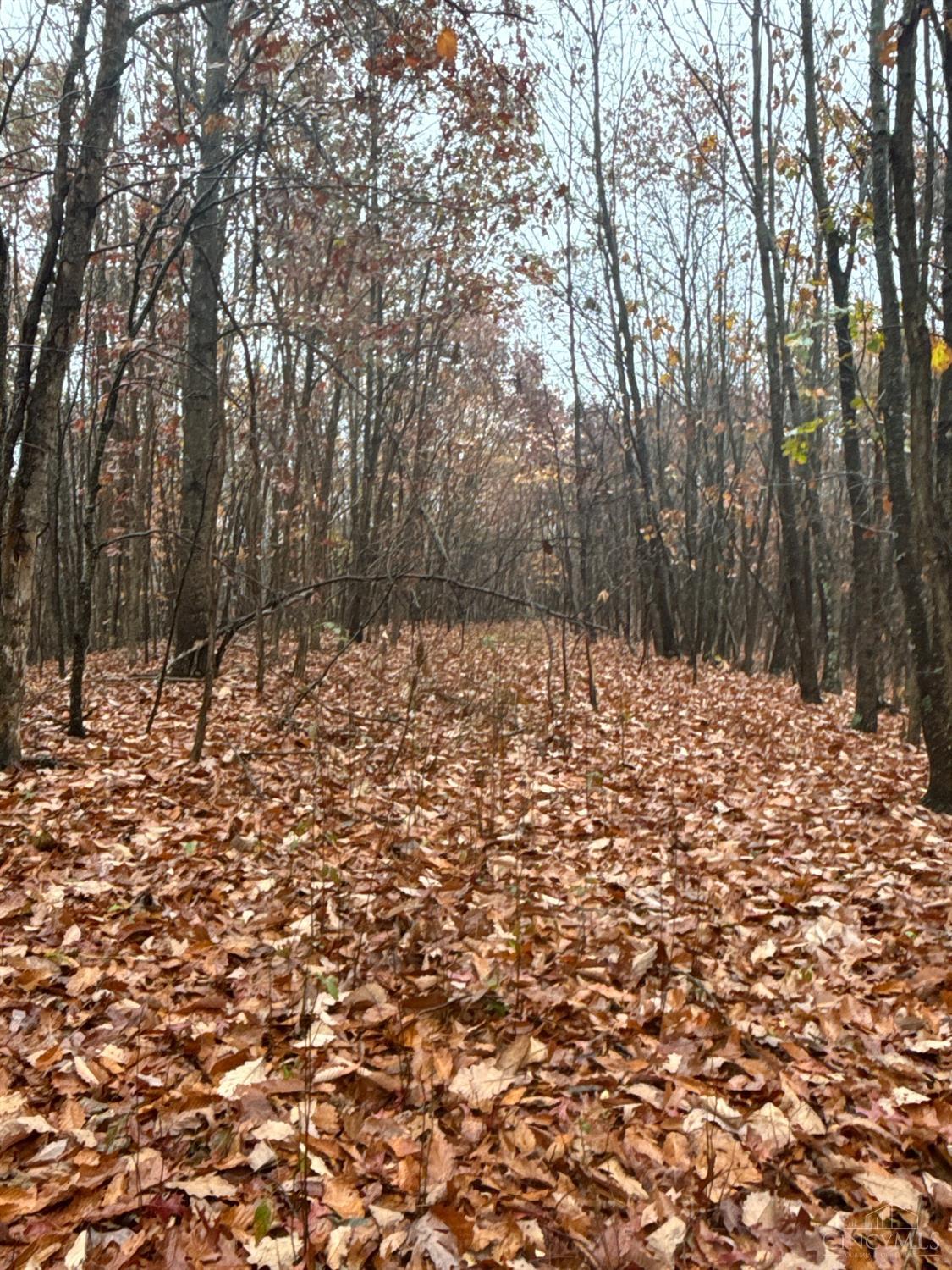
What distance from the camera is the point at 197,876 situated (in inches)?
158

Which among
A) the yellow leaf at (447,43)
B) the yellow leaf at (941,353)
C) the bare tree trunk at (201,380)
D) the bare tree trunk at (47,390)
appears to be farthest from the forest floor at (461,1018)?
the yellow leaf at (447,43)

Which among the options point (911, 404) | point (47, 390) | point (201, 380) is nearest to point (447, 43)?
point (47, 390)

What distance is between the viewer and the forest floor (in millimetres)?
2037

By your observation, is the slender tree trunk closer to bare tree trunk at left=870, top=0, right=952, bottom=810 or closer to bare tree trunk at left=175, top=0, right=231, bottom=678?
bare tree trunk at left=870, top=0, right=952, bottom=810

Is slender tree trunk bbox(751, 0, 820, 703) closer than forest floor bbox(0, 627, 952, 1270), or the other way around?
forest floor bbox(0, 627, 952, 1270)

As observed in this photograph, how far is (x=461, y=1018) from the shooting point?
2953 mm

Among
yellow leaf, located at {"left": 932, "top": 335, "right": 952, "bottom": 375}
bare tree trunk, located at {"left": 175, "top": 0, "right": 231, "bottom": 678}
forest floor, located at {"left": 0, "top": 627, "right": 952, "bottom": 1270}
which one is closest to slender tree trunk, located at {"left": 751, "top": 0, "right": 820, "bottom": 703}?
forest floor, located at {"left": 0, "top": 627, "right": 952, "bottom": 1270}

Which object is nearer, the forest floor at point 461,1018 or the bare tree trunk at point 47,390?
the forest floor at point 461,1018

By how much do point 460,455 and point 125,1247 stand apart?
19.1 metres

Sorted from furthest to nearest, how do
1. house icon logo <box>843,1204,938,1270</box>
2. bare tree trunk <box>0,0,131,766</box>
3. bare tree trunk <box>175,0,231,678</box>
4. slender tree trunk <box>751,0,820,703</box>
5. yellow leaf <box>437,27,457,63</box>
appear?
slender tree trunk <box>751,0,820,703</box> < bare tree trunk <box>175,0,231,678</box> < bare tree trunk <box>0,0,131,766</box> < yellow leaf <box>437,27,457,63</box> < house icon logo <box>843,1204,938,1270</box>

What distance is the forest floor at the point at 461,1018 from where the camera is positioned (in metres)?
2.04

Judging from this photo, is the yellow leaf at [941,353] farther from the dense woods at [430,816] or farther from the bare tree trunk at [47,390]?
the bare tree trunk at [47,390]

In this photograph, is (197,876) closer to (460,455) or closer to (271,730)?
(271,730)

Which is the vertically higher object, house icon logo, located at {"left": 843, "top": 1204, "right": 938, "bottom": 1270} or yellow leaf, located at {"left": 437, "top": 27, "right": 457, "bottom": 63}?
yellow leaf, located at {"left": 437, "top": 27, "right": 457, "bottom": 63}
